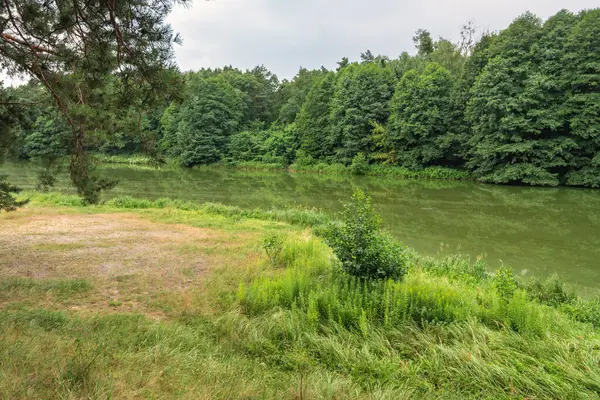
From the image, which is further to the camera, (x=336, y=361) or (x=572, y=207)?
(x=572, y=207)

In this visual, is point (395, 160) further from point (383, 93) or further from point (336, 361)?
point (336, 361)

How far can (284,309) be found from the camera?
17.3 feet

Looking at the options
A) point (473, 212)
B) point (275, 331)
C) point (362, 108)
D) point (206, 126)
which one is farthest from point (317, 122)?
point (275, 331)

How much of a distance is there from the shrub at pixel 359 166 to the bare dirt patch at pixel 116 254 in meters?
27.1

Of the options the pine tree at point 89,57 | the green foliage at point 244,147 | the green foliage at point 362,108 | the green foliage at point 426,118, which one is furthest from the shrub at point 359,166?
the pine tree at point 89,57

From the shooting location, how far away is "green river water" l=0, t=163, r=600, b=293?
32.2ft

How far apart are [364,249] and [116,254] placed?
6081 millimetres

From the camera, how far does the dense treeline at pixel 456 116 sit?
2566cm

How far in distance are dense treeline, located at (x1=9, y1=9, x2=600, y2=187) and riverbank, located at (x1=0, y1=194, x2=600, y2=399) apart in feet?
28.4

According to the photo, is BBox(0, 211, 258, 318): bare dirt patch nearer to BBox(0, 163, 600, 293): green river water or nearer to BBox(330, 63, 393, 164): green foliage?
BBox(0, 163, 600, 293): green river water

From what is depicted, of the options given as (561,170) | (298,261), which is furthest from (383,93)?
(298,261)

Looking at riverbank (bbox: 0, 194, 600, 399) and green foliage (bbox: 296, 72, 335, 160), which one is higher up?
green foliage (bbox: 296, 72, 335, 160)

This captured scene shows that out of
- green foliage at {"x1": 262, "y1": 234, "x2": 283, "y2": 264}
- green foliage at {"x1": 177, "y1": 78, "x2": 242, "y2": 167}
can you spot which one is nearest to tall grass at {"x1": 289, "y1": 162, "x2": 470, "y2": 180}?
green foliage at {"x1": 177, "y1": 78, "x2": 242, "y2": 167}

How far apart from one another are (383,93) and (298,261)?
35546 millimetres
